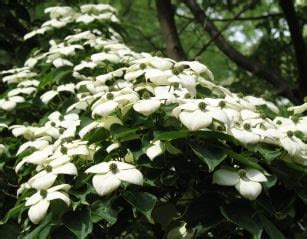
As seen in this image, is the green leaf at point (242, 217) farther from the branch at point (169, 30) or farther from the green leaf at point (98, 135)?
the branch at point (169, 30)

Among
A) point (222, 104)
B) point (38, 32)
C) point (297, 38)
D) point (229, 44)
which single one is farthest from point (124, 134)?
point (229, 44)

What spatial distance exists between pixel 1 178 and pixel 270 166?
1.11m

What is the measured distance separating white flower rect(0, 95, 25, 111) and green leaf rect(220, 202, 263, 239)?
49.3 inches

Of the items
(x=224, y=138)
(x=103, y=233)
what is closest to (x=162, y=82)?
(x=224, y=138)

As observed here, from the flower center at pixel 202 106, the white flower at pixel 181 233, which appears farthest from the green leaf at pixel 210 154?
the white flower at pixel 181 233

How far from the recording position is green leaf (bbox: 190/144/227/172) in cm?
169

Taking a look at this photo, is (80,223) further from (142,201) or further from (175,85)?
(175,85)

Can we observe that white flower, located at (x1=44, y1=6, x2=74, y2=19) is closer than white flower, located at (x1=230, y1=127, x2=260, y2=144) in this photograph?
No

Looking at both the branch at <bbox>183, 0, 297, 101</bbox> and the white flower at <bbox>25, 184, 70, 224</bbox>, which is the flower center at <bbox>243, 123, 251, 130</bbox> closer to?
the white flower at <bbox>25, 184, 70, 224</bbox>

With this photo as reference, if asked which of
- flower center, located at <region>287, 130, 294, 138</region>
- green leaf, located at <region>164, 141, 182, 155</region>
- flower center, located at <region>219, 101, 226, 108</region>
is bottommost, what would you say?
flower center, located at <region>287, 130, 294, 138</region>

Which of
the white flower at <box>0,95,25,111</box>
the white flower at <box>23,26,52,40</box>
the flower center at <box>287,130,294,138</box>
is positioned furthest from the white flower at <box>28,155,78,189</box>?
the white flower at <box>23,26,52,40</box>

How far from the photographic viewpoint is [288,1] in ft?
10.3

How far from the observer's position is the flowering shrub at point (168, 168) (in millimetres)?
1726

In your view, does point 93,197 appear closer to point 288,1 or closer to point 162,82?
point 162,82
